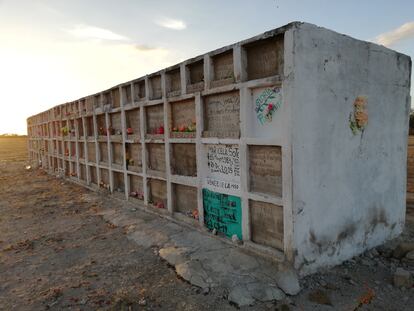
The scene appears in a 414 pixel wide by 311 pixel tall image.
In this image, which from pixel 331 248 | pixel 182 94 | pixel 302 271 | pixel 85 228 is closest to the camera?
pixel 302 271

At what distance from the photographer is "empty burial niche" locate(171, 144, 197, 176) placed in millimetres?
5305

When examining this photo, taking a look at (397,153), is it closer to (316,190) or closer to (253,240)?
(316,190)

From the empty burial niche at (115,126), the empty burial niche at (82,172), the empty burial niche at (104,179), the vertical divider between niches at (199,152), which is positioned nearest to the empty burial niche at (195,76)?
the vertical divider between niches at (199,152)

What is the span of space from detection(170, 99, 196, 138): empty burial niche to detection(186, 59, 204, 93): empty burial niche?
0.81ft

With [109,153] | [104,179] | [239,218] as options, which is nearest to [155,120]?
[109,153]

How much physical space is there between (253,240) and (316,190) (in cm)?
115

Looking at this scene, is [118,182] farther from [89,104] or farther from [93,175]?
[89,104]

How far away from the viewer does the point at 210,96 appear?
480 centimetres

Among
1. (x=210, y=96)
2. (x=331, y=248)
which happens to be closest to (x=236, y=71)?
(x=210, y=96)

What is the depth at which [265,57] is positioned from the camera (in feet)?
12.9

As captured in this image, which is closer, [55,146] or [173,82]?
[173,82]

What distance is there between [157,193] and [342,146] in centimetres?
384

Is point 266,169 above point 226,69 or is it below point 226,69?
below

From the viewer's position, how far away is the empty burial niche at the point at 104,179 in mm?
8648
